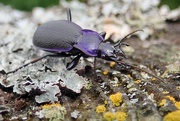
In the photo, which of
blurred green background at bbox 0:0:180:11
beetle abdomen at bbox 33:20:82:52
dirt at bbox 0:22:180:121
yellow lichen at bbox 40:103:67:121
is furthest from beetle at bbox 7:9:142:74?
blurred green background at bbox 0:0:180:11

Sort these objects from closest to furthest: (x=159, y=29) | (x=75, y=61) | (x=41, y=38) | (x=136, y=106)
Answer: (x=136, y=106), (x=75, y=61), (x=41, y=38), (x=159, y=29)

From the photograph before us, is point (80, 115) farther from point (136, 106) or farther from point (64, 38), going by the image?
point (64, 38)

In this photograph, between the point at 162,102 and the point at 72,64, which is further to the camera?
the point at 72,64

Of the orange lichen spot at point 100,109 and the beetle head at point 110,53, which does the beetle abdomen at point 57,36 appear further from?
the orange lichen spot at point 100,109

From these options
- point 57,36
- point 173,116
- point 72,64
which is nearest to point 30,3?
point 57,36

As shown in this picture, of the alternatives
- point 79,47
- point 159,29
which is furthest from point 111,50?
point 159,29

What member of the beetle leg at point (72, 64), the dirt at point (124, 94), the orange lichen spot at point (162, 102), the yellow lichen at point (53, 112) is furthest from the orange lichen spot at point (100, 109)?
the beetle leg at point (72, 64)

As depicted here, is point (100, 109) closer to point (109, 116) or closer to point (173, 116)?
point (109, 116)

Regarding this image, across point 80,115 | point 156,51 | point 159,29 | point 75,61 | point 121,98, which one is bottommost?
point 80,115
